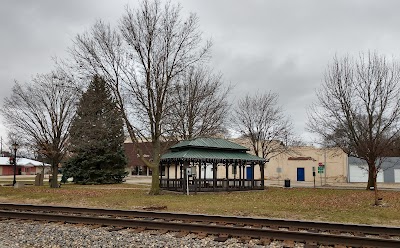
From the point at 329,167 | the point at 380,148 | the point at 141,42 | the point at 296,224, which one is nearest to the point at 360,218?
the point at 296,224

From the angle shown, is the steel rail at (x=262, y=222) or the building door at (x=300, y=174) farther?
the building door at (x=300, y=174)

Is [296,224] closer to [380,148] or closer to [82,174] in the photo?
[380,148]

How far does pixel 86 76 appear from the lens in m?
22.7

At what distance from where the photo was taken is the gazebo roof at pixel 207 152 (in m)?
25.8

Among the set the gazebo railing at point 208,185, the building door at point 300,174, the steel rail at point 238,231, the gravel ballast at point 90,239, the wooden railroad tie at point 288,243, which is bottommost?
the building door at point 300,174

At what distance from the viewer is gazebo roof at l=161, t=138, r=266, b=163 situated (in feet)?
84.6

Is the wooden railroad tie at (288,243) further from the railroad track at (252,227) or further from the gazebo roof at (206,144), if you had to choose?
the gazebo roof at (206,144)

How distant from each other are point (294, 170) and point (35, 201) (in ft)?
134

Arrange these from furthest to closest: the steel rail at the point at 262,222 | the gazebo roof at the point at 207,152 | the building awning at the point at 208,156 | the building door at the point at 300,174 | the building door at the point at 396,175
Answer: the building door at the point at 300,174
the building door at the point at 396,175
the gazebo roof at the point at 207,152
the building awning at the point at 208,156
the steel rail at the point at 262,222

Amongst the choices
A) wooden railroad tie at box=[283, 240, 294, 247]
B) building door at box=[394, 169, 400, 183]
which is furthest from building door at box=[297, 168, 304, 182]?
wooden railroad tie at box=[283, 240, 294, 247]

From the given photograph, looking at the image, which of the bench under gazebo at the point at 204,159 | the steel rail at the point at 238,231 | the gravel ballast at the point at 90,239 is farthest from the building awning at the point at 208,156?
the gravel ballast at the point at 90,239

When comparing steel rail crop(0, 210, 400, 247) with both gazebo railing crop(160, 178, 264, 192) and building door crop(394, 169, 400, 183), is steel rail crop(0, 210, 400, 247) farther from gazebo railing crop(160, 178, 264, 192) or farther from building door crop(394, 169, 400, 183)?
building door crop(394, 169, 400, 183)

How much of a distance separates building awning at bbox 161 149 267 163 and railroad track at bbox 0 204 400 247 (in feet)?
41.7

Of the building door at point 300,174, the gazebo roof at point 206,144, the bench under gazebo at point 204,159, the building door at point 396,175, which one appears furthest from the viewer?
the building door at point 300,174
